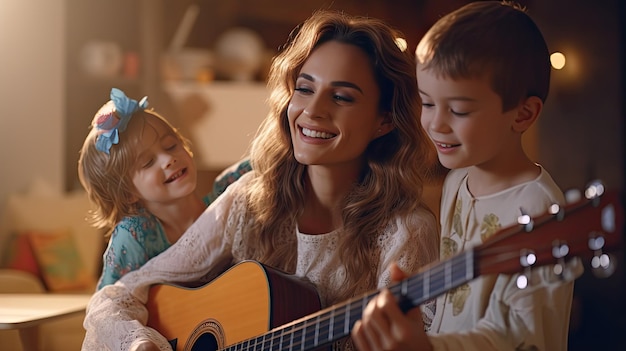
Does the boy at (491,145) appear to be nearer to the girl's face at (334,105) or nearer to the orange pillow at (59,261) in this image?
the girl's face at (334,105)

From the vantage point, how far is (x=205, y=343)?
1.49 m

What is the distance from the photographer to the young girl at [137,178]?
176cm

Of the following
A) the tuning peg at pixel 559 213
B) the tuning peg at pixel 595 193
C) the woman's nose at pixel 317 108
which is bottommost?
the woman's nose at pixel 317 108

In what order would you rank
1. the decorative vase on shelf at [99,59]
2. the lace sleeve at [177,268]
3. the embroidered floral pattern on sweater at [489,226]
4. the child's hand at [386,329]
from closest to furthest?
the child's hand at [386,329] < the embroidered floral pattern on sweater at [489,226] < the lace sleeve at [177,268] < the decorative vase on shelf at [99,59]

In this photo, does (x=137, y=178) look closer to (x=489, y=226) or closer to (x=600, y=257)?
(x=489, y=226)

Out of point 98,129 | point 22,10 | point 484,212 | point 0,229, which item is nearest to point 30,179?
point 0,229

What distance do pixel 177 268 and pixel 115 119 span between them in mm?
354

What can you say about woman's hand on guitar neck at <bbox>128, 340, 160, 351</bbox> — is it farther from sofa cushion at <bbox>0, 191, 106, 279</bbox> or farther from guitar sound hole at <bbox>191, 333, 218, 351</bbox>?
sofa cushion at <bbox>0, 191, 106, 279</bbox>

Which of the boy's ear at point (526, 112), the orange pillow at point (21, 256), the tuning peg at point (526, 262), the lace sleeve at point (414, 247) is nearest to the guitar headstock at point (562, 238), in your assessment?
the tuning peg at point (526, 262)

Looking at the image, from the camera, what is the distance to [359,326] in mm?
1078

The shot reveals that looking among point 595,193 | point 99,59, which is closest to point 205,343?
point 595,193

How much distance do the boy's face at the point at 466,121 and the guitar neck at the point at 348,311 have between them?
202mm

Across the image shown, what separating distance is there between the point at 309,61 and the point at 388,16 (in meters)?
3.25

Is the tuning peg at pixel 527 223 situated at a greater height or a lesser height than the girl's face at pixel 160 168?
greater
